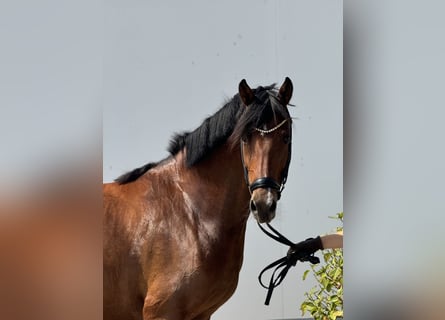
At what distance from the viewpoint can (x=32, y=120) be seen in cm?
48

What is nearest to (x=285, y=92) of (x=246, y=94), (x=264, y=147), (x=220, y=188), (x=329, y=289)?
(x=246, y=94)

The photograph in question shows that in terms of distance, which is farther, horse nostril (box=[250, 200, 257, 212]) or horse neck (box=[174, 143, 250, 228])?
horse neck (box=[174, 143, 250, 228])

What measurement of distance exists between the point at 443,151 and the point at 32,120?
326 mm

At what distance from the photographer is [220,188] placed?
5.67 ft

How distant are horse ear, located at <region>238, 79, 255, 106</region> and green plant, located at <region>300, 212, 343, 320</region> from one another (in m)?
0.68

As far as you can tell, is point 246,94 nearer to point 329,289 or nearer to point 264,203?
point 264,203

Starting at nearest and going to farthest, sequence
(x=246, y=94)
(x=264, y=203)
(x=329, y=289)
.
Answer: (x=264, y=203) < (x=246, y=94) < (x=329, y=289)

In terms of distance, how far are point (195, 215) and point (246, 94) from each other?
39cm

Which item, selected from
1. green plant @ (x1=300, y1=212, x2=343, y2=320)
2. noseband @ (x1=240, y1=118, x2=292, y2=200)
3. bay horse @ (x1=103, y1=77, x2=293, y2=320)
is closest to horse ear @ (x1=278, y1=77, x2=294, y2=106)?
bay horse @ (x1=103, y1=77, x2=293, y2=320)

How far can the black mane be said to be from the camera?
1.64 metres

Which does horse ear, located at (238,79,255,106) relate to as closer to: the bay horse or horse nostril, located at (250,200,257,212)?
the bay horse

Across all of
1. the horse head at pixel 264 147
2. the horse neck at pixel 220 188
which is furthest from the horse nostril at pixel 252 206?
Answer: the horse neck at pixel 220 188

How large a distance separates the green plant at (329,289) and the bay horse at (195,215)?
0.57 m

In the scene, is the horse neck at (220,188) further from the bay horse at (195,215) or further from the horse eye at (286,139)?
the horse eye at (286,139)
